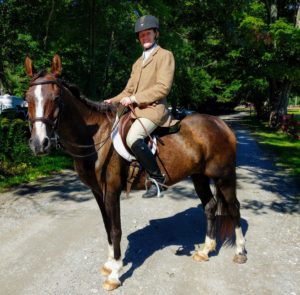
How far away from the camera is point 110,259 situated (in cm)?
477

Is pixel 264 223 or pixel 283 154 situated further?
pixel 283 154

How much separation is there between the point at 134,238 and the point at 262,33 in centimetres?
1363

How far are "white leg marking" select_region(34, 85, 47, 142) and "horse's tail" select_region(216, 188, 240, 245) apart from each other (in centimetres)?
281

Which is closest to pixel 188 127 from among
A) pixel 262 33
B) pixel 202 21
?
pixel 202 21

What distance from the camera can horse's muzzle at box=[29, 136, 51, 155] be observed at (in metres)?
3.51

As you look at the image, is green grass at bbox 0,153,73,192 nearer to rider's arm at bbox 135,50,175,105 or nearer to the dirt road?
the dirt road

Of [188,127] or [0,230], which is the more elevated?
[188,127]

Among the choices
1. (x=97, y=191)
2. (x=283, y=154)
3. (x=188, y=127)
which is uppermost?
(x=188, y=127)

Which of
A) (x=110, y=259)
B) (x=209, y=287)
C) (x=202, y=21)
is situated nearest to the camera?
(x=209, y=287)

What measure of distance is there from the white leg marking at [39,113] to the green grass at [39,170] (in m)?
5.89

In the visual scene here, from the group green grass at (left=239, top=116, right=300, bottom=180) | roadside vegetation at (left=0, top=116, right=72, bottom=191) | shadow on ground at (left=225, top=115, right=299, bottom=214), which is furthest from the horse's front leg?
green grass at (left=239, top=116, right=300, bottom=180)

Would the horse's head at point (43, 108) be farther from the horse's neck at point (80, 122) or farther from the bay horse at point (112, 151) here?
the horse's neck at point (80, 122)

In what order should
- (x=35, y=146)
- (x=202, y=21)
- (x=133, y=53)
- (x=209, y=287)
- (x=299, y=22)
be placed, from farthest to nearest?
1. (x=299, y=22)
2. (x=133, y=53)
3. (x=202, y=21)
4. (x=209, y=287)
5. (x=35, y=146)

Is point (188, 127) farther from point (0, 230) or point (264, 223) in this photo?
point (0, 230)
